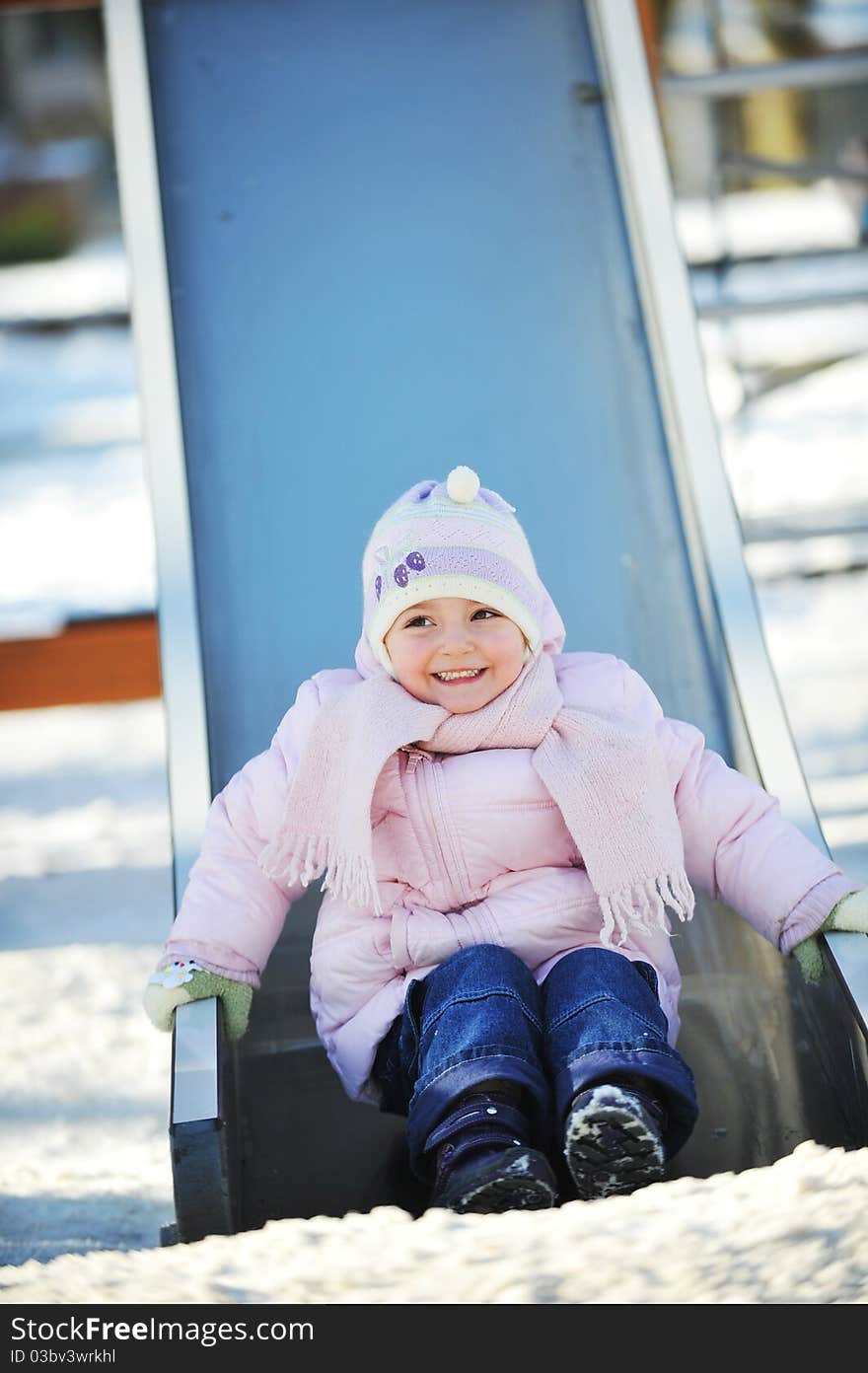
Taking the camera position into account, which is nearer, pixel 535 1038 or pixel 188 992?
pixel 535 1038

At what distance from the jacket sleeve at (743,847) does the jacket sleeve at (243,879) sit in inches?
17.7

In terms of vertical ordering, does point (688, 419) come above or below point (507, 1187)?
above

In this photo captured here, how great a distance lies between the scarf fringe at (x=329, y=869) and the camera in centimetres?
188

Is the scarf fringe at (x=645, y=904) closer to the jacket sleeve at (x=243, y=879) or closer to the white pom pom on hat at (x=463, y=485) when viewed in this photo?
the jacket sleeve at (x=243, y=879)

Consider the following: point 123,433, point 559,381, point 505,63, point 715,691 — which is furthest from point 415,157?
point 123,433

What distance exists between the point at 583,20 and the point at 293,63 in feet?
1.82

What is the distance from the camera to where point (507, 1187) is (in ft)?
5.07

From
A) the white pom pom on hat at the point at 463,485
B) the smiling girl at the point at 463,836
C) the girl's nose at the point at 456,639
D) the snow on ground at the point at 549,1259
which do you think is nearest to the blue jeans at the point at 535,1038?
the smiling girl at the point at 463,836

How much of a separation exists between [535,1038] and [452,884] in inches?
10.3

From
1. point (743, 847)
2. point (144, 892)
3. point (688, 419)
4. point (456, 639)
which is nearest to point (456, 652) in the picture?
point (456, 639)

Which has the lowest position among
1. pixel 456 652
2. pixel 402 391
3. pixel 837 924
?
pixel 837 924

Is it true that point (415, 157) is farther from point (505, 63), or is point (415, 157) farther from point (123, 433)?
point (123, 433)

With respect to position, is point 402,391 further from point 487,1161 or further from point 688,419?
point 487,1161

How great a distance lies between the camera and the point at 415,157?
2.99 metres
